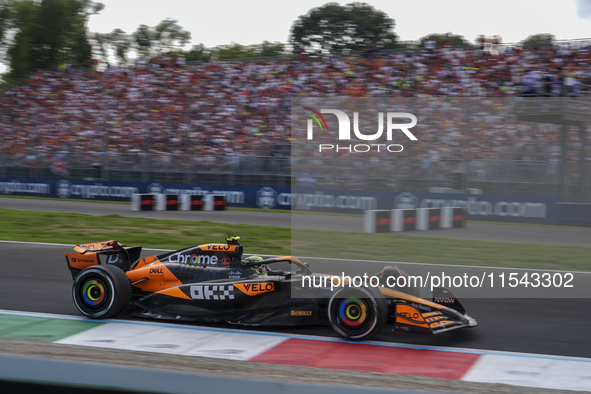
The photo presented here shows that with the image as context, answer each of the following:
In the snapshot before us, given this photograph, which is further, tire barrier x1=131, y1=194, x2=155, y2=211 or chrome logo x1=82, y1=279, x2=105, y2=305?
tire barrier x1=131, y1=194, x2=155, y2=211

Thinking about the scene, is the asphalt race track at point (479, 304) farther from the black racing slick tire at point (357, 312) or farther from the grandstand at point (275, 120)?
the grandstand at point (275, 120)

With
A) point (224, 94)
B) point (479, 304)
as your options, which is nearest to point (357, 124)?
point (479, 304)

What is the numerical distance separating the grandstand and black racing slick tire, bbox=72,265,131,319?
169 inches

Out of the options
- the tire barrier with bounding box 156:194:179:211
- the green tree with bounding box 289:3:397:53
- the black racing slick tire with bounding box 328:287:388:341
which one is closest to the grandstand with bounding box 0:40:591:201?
the tire barrier with bounding box 156:194:179:211

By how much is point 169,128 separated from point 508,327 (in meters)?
15.8

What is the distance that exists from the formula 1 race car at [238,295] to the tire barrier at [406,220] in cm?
193

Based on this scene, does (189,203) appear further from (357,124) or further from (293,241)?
(357,124)

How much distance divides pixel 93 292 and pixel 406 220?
3.89 metres

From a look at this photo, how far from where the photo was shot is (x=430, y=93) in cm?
1669

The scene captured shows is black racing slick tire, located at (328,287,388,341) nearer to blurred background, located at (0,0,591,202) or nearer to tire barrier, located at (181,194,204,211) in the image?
blurred background, located at (0,0,591,202)

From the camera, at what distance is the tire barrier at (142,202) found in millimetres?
16875

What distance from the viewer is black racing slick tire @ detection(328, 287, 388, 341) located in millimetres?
5180

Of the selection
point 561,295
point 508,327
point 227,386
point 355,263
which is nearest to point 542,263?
point 561,295

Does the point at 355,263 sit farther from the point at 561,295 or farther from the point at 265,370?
the point at 265,370
